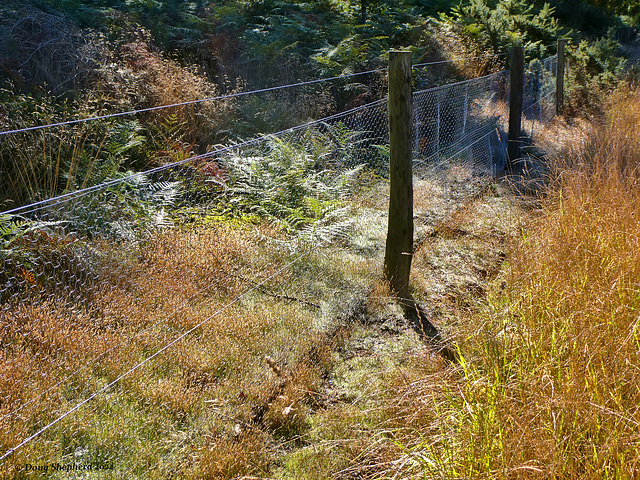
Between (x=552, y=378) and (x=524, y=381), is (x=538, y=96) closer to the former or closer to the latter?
(x=552, y=378)

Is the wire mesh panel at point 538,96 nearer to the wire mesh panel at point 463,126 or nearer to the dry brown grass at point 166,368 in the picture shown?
the wire mesh panel at point 463,126

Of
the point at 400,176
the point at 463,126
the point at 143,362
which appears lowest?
the point at 143,362

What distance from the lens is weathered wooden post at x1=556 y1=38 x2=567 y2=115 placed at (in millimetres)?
11906

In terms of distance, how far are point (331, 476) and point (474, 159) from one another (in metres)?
6.47

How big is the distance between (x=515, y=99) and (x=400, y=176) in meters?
5.54

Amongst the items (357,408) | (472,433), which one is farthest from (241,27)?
(472,433)

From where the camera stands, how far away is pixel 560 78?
1233 centimetres

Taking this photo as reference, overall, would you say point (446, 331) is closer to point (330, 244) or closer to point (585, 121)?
point (330, 244)

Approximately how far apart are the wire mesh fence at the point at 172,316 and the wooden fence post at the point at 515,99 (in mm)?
4099

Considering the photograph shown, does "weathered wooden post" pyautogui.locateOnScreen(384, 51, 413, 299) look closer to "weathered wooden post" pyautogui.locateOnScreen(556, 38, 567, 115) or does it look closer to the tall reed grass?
the tall reed grass

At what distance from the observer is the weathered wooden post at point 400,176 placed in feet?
13.4

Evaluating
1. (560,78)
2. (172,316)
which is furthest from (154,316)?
(560,78)

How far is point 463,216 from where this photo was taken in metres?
6.23

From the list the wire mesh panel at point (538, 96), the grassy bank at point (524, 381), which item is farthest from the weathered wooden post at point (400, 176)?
the wire mesh panel at point (538, 96)
